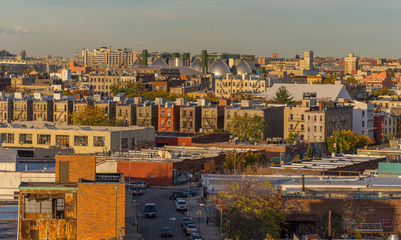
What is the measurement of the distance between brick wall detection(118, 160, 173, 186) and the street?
1372mm

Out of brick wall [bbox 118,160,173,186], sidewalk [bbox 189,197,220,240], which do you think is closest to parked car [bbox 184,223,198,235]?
sidewalk [bbox 189,197,220,240]

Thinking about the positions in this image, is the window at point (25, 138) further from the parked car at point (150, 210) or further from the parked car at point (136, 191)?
the parked car at point (150, 210)

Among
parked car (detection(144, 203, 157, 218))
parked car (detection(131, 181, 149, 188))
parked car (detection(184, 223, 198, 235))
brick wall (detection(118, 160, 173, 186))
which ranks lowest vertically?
parked car (detection(184, 223, 198, 235))

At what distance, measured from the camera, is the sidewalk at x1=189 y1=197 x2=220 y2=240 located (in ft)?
158

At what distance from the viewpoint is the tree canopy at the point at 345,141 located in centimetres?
9331

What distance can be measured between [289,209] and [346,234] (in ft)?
10.5

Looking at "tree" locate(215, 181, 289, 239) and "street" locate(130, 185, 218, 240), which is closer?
"tree" locate(215, 181, 289, 239)

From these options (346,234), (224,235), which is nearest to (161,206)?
(224,235)

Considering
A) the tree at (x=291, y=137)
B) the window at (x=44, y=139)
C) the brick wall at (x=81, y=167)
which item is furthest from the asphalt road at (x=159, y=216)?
the tree at (x=291, y=137)

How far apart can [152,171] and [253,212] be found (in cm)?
A: 2678

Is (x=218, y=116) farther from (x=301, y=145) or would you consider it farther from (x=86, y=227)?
(x=86, y=227)

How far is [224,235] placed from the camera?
44562 millimetres

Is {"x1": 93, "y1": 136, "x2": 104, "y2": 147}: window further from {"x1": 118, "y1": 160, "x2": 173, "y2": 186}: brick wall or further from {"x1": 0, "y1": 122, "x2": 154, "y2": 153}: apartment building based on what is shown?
{"x1": 118, "y1": 160, "x2": 173, "y2": 186}: brick wall

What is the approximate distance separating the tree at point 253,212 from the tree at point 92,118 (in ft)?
180
